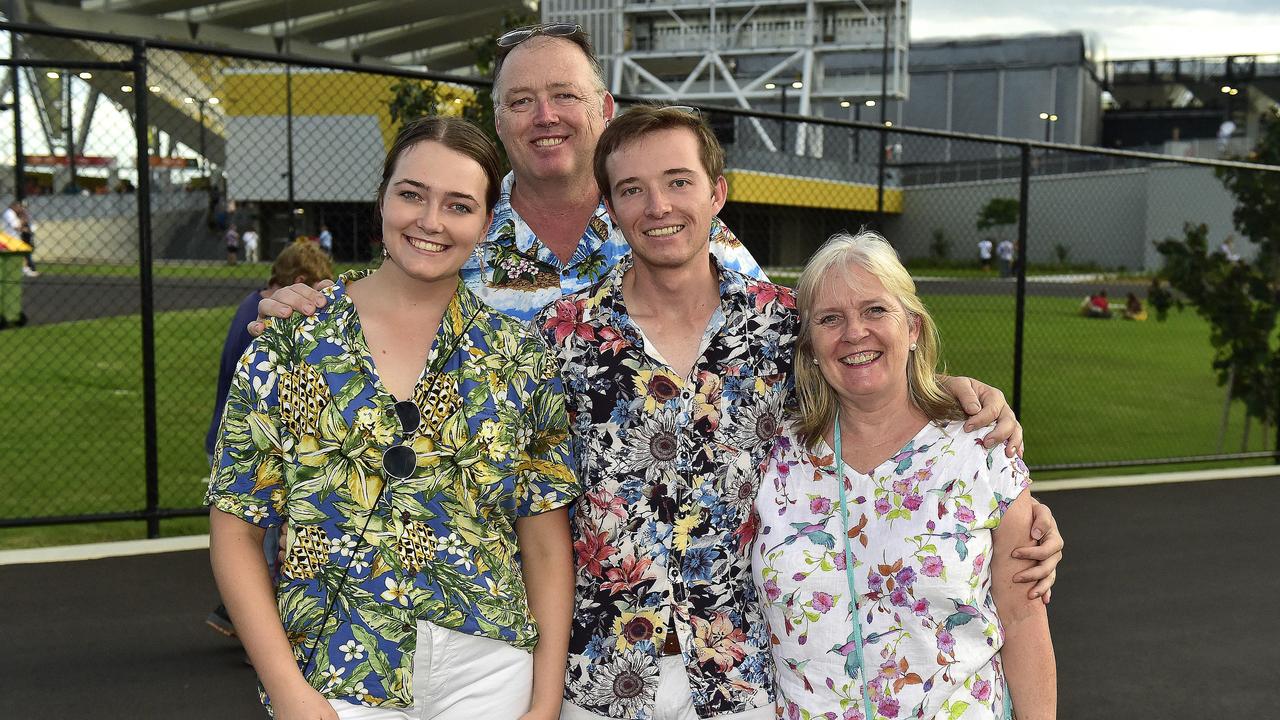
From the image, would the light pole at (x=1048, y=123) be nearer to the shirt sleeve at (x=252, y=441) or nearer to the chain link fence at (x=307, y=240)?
the chain link fence at (x=307, y=240)

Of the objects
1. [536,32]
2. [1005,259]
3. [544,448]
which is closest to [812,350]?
[544,448]

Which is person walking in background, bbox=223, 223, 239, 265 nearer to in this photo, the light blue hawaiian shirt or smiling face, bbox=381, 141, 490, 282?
the light blue hawaiian shirt

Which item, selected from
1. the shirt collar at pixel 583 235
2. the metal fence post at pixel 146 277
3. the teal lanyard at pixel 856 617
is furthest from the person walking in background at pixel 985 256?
the teal lanyard at pixel 856 617

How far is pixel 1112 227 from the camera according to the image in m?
34.0

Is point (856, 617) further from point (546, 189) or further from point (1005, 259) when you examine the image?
point (1005, 259)

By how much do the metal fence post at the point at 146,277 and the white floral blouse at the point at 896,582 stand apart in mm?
4443

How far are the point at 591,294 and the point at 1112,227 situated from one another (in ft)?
116

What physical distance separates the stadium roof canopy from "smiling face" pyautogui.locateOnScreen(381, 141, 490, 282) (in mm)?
43302

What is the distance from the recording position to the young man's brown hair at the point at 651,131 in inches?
89.7

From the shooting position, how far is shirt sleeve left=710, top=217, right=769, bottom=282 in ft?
8.34

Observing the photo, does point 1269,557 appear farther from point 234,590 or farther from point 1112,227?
point 1112,227

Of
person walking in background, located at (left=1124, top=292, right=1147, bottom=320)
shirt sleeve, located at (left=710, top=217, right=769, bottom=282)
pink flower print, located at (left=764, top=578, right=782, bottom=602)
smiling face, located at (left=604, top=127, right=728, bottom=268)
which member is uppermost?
smiling face, located at (left=604, top=127, right=728, bottom=268)

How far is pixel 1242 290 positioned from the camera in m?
9.06

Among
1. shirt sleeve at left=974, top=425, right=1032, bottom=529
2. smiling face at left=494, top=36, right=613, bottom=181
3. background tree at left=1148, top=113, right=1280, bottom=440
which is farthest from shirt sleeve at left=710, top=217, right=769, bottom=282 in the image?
background tree at left=1148, top=113, right=1280, bottom=440
